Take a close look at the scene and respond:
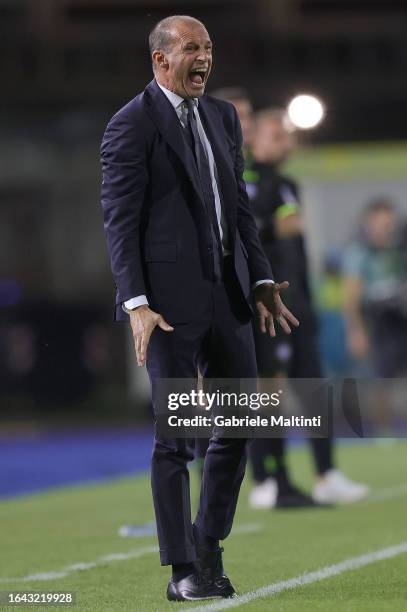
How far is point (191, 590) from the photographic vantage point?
15.8 feet

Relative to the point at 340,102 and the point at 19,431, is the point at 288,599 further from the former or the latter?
the point at 340,102

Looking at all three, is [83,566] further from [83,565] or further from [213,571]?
[213,571]

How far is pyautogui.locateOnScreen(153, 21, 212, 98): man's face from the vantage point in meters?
4.75

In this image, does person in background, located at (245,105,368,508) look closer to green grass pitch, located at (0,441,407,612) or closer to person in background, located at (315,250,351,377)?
green grass pitch, located at (0,441,407,612)

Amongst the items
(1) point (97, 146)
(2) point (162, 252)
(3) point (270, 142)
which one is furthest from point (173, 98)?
(1) point (97, 146)

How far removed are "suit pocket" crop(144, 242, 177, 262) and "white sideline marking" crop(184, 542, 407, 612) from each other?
3.74 ft

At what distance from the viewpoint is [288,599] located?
486cm

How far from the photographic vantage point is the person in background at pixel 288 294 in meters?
7.98

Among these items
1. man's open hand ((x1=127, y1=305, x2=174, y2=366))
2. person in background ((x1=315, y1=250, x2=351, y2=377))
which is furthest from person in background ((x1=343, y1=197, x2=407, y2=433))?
man's open hand ((x1=127, y1=305, x2=174, y2=366))

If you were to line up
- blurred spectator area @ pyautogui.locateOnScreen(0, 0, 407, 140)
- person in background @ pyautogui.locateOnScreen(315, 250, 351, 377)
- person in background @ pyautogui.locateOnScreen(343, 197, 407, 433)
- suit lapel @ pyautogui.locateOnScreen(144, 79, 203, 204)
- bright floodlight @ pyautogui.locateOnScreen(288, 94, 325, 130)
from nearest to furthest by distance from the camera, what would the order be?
suit lapel @ pyautogui.locateOnScreen(144, 79, 203, 204) < bright floodlight @ pyautogui.locateOnScreen(288, 94, 325, 130) < person in background @ pyautogui.locateOnScreen(343, 197, 407, 433) < person in background @ pyautogui.locateOnScreen(315, 250, 351, 377) < blurred spectator area @ pyautogui.locateOnScreen(0, 0, 407, 140)

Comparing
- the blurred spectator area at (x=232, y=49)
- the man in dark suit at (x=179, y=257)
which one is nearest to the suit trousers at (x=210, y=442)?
the man in dark suit at (x=179, y=257)

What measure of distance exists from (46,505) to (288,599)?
399cm

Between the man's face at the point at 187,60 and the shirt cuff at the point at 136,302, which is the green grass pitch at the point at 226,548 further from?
the man's face at the point at 187,60

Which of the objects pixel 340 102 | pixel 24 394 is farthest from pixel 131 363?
pixel 340 102
